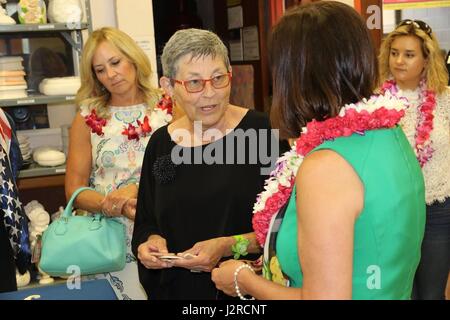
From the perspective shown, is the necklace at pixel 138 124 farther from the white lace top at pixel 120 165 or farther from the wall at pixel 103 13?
the wall at pixel 103 13

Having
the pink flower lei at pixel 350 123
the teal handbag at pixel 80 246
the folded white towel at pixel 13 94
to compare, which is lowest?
the teal handbag at pixel 80 246

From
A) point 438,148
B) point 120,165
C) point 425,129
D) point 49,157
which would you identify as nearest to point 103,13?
point 49,157

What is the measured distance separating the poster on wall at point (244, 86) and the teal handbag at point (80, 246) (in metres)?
3.42

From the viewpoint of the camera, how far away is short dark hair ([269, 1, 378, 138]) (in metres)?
1.28

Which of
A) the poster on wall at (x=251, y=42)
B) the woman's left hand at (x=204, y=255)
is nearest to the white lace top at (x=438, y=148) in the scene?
the woman's left hand at (x=204, y=255)

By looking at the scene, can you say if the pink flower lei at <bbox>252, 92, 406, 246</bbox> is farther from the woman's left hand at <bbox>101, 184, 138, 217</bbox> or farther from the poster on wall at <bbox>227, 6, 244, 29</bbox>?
the poster on wall at <bbox>227, 6, 244, 29</bbox>

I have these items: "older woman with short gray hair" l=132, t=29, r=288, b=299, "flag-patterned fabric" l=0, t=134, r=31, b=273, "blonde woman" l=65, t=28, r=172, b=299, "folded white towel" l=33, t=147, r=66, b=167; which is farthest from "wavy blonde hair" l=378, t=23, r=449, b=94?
"flag-patterned fabric" l=0, t=134, r=31, b=273

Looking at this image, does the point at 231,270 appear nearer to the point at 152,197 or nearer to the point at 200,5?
the point at 152,197

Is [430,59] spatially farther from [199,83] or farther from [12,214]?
[12,214]

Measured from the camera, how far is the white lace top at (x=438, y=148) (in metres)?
3.22

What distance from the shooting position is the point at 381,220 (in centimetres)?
122
